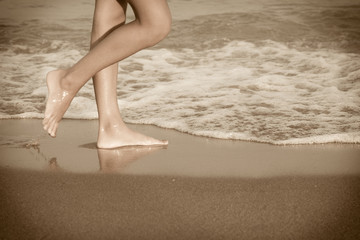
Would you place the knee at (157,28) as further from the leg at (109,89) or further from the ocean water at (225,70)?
the ocean water at (225,70)

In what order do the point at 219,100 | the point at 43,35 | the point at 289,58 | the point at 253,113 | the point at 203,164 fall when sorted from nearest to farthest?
the point at 203,164, the point at 253,113, the point at 219,100, the point at 289,58, the point at 43,35

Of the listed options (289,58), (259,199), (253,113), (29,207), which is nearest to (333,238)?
(259,199)

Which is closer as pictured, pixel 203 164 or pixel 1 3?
pixel 203 164

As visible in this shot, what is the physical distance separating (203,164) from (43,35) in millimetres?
6199

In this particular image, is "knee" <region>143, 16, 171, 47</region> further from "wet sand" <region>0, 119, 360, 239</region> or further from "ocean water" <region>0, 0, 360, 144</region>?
"ocean water" <region>0, 0, 360, 144</region>

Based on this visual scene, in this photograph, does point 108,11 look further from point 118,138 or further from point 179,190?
point 179,190

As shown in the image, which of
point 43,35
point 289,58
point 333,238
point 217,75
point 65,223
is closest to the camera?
point 333,238

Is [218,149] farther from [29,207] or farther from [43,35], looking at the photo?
[43,35]

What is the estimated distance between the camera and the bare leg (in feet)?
7.45

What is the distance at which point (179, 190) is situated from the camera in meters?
2.09

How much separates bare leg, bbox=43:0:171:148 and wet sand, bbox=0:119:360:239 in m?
0.14

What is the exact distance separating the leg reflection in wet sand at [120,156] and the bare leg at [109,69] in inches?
1.6

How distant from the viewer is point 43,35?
808 centimetres

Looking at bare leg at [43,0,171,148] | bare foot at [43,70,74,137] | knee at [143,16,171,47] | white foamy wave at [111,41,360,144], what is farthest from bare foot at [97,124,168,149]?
knee at [143,16,171,47]
